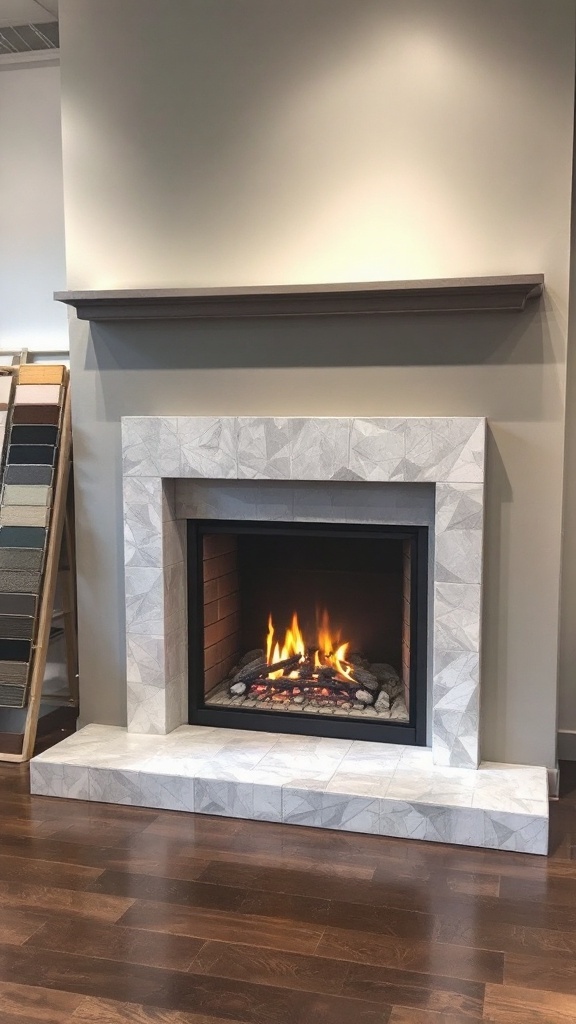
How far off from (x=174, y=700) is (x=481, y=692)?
43.7 inches

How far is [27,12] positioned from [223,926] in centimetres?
331

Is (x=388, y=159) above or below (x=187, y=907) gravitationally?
above

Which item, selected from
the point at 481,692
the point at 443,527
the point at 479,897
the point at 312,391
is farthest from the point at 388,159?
the point at 479,897

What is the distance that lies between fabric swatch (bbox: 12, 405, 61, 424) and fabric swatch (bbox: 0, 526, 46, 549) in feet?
1.34

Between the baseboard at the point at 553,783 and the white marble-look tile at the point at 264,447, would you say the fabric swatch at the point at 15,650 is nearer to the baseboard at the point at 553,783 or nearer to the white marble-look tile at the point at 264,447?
the white marble-look tile at the point at 264,447

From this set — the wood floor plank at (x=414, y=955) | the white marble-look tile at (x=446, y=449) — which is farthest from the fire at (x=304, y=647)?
the wood floor plank at (x=414, y=955)

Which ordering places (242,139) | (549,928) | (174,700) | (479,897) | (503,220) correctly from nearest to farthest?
(549,928), (479,897), (503,220), (242,139), (174,700)

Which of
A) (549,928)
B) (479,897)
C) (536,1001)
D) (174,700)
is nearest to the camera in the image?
(536,1001)

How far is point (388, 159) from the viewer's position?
9.23 feet

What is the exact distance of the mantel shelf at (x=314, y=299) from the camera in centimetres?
268

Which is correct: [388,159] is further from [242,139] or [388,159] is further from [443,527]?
[443,527]

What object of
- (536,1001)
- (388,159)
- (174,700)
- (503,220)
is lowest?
(536,1001)

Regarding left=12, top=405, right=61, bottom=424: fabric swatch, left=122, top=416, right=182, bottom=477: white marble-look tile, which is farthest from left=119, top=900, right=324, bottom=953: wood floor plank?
left=12, top=405, right=61, bottom=424: fabric swatch

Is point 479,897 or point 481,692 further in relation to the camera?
point 481,692
